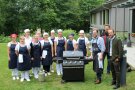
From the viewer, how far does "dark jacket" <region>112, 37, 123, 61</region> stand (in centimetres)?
1102

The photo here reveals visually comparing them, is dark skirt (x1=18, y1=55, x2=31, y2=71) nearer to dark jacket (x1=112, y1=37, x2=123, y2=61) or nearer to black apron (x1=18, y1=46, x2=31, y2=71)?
black apron (x1=18, y1=46, x2=31, y2=71)

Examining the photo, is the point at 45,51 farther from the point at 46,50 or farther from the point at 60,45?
the point at 60,45

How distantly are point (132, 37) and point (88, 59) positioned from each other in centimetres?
1352

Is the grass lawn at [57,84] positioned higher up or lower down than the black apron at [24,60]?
lower down

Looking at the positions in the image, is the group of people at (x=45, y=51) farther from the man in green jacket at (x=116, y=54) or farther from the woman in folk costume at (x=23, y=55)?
the man in green jacket at (x=116, y=54)

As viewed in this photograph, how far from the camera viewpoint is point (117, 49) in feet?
36.6

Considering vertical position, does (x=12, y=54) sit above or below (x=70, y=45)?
below

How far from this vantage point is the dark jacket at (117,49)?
1102 centimetres

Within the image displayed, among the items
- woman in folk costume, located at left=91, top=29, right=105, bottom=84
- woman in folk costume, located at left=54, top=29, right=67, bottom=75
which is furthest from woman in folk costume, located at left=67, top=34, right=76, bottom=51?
woman in folk costume, located at left=91, top=29, right=105, bottom=84

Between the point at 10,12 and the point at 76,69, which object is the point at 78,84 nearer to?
the point at 76,69

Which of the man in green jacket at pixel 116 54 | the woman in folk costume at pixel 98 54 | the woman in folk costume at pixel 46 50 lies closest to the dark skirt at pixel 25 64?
the woman in folk costume at pixel 46 50

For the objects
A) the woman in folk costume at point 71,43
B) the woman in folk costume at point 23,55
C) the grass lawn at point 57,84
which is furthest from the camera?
the woman in folk costume at point 71,43

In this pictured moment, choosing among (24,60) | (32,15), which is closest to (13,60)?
(24,60)

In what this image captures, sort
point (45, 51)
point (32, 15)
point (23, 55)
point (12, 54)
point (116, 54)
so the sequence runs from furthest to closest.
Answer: point (32, 15) → point (45, 51) → point (12, 54) → point (23, 55) → point (116, 54)
